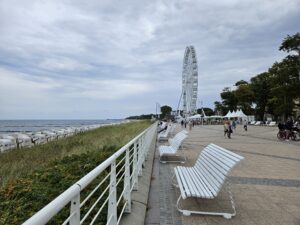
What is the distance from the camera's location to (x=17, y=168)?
29.7 feet

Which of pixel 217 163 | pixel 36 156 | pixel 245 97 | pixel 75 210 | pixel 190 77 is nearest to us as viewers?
pixel 75 210

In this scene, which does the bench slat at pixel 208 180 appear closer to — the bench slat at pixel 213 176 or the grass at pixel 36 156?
the bench slat at pixel 213 176

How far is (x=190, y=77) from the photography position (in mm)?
54562

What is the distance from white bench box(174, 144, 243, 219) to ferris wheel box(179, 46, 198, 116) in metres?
46.9

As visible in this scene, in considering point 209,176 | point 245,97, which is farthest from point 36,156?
point 245,97

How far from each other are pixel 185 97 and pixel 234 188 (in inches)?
2215

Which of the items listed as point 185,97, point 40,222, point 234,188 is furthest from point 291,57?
point 40,222

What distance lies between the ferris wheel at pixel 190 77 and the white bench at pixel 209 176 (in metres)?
46.9

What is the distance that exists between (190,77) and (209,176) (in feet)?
165

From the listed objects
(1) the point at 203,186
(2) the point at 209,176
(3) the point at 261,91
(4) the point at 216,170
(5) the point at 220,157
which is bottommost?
(1) the point at 203,186

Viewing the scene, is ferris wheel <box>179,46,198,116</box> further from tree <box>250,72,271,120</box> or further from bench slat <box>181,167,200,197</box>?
bench slat <box>181,167,200,197</box>

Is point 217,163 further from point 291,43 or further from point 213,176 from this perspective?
point 291,43

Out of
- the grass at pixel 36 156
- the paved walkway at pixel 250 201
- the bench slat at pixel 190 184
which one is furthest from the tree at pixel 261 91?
the bench slat at pixel 190 184

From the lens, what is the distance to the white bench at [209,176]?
14.0ft
